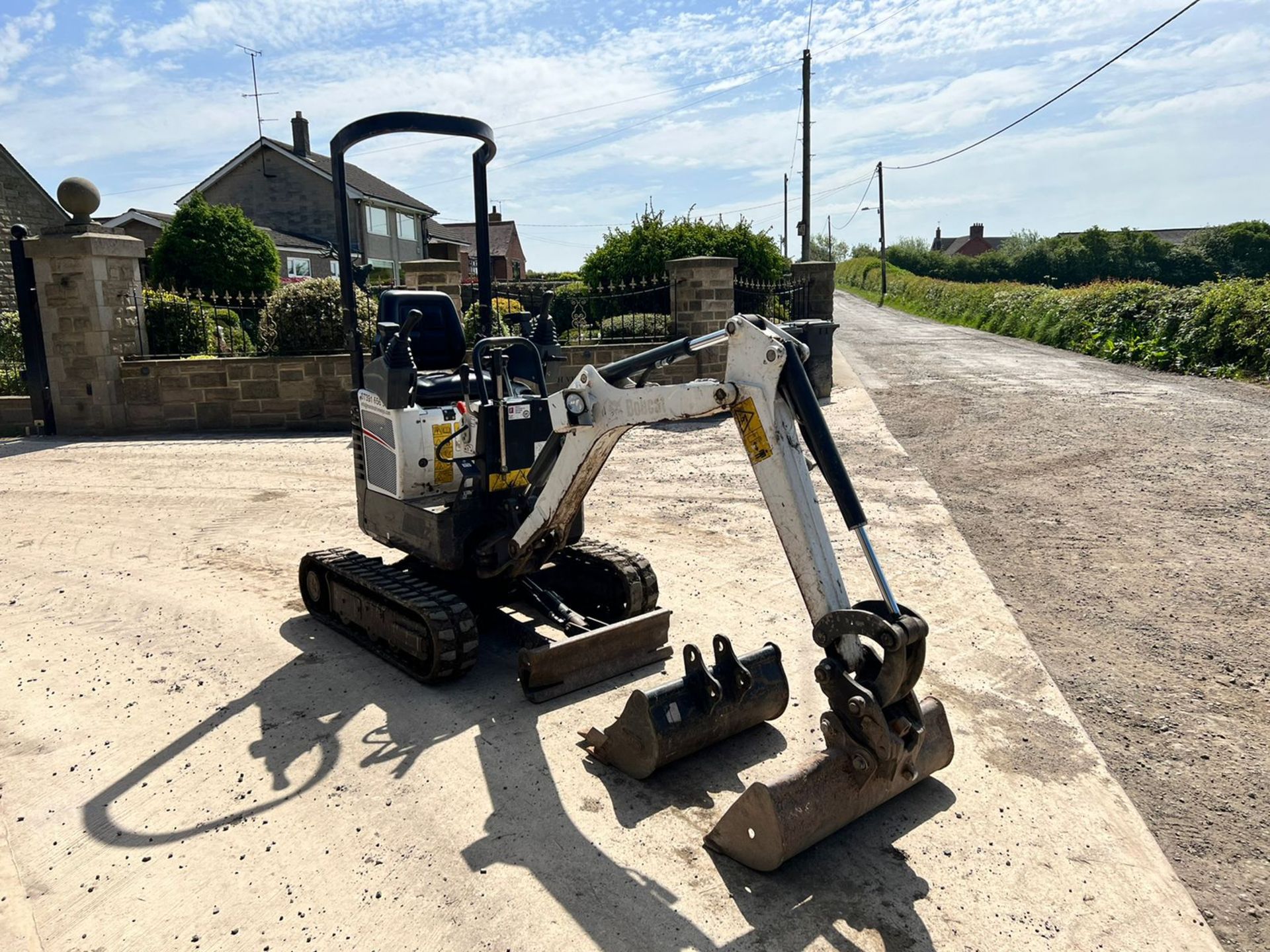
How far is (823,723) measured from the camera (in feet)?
11.0

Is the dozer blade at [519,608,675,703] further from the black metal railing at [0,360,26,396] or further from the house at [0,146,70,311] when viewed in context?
the house at [0,146,70,311]

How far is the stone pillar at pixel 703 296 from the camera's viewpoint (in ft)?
44.5

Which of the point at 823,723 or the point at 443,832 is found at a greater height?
the point at 823,723

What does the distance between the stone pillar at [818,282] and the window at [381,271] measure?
15.3 metres

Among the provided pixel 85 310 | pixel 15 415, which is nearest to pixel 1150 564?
pixel 85 310

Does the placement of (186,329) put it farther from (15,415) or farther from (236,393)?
(15,415)

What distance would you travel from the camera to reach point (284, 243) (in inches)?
1312

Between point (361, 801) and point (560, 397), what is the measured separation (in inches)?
76.8

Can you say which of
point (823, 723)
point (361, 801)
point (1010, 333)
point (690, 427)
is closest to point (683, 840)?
point (823, 723)

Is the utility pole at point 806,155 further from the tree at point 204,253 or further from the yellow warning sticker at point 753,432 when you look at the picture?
the yellow warning sticker at point 753,432

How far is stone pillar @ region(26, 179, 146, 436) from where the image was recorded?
1240 cm

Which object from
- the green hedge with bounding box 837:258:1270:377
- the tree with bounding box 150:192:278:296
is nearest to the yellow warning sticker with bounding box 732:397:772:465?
the green hedge with bounding box 837:258:1270:377

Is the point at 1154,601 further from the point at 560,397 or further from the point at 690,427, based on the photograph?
the point at 690,427

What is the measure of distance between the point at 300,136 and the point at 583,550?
37.3m
